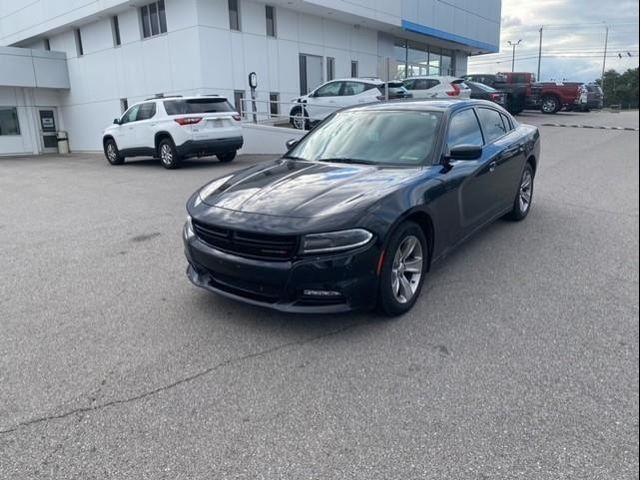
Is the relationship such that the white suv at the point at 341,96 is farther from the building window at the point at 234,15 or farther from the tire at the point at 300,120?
the building window at the point at 234,15

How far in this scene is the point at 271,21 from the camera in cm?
2036

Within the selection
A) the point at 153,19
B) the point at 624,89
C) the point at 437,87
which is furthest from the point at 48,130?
the point at 624,89

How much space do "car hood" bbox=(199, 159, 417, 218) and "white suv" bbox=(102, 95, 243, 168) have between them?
27.9ft

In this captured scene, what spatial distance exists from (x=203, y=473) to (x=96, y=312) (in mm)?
2215

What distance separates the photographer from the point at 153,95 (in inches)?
791

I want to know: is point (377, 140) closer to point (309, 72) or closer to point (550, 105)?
point (309, 72)

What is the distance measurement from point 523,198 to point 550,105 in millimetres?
21700

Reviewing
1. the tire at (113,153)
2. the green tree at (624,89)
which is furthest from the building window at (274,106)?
the green tree at (624,89)

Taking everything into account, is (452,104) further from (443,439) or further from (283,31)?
(283,31)

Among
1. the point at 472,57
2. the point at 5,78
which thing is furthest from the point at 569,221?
the point at 472,57

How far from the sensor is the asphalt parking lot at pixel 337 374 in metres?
2.31

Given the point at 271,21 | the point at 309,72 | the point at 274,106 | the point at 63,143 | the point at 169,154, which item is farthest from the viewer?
the point at 63,143

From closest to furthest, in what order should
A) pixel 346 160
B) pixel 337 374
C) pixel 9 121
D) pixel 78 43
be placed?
pixel 337 374, pixel 346 160, pixel 78 43, pixel 9 121

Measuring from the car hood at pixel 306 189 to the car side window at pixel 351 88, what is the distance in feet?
43.1
